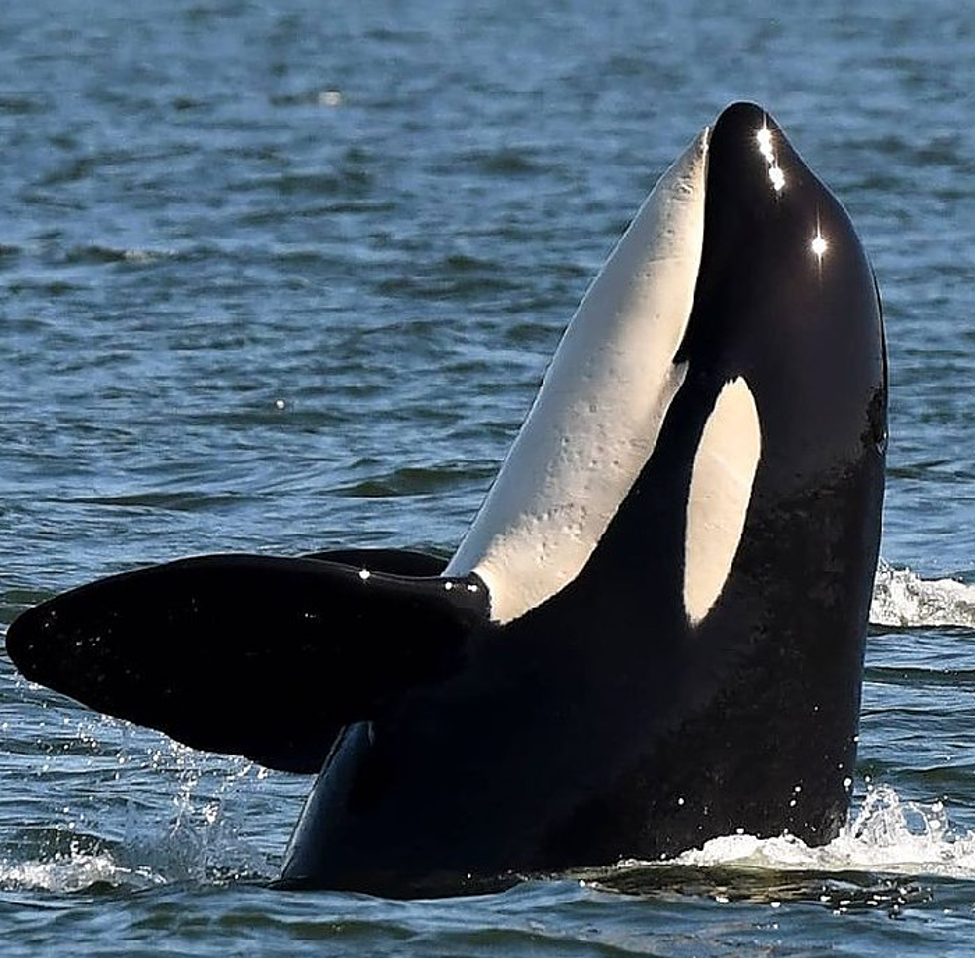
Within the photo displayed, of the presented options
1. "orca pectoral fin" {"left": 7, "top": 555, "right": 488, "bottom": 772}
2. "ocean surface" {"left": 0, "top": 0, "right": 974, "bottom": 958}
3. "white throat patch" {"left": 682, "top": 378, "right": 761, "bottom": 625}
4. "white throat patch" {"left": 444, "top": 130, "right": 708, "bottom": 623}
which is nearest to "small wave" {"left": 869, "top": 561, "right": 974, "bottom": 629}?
"ocean surface" {"left": 0, "top": 0, "right": 974, "bottom": 958}

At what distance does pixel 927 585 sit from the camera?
15438mm

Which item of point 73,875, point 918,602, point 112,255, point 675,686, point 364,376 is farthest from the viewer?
point 112,255

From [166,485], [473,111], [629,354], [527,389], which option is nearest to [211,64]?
[473,111]

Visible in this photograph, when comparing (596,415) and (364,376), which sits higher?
(596,415)

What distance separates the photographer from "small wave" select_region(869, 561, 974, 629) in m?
15.0

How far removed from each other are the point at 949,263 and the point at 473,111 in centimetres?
1479

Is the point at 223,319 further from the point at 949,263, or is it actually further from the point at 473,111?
the point at 473,111

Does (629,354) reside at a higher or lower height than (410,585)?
higher

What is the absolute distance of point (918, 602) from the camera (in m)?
15.2

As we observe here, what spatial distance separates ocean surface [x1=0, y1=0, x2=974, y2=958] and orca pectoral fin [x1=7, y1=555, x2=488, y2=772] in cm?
66

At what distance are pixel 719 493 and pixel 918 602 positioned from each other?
21.0 ft

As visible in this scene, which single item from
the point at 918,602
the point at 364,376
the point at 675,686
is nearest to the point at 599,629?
the point at 675,686

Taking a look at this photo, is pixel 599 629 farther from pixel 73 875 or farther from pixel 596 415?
pixel 73 875

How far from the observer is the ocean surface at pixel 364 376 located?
358 inches
